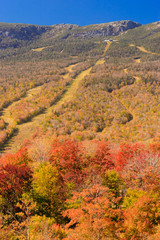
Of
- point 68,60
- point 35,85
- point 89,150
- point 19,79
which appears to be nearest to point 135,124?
point 89,150

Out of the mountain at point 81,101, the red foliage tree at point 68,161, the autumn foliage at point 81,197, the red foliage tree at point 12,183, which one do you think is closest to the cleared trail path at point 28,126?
the mountain at point 81,101

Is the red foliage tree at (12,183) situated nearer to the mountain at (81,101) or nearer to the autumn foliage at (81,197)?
the autumn foliage at (81,197)

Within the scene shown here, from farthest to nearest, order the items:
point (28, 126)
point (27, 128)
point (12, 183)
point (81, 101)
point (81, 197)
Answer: point (81, 101) → point (28, 126) → point (27, 128) → point (12, 183) → point (81, 197)

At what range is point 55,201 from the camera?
22.3m

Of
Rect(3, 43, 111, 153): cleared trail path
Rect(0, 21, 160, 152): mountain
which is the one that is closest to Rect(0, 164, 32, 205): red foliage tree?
Rect(3, 43, 111, 153): cleared trail path

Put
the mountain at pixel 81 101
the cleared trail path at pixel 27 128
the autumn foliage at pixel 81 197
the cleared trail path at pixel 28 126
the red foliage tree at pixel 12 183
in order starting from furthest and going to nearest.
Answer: the mountain at pixel 81 101, the cleared trail path at pixel 28 126, the cleared trail path at pixel 27 128, the red foliage tree at pixel 12 183, the autumn foliage at pixel 81 197

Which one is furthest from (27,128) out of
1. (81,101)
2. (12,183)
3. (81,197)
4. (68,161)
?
(81,197)

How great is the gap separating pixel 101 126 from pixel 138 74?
51459 mm

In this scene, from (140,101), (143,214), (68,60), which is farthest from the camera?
(68,60)

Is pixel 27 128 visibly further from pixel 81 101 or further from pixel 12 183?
pixel 12 183

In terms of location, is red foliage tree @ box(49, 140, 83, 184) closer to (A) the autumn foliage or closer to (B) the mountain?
(A) the autumn foliage

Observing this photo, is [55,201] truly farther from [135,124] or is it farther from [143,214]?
[135,124]

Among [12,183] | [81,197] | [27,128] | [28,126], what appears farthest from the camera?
[28,126]

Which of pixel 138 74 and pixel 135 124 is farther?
pixel 138 74
